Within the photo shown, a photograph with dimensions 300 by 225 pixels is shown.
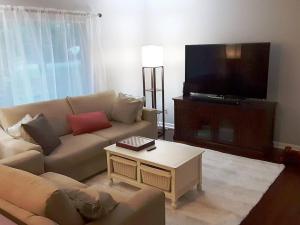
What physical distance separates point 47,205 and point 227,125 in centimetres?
316

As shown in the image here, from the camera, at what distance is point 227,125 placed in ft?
13.5

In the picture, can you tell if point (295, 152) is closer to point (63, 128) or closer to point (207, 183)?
point (207, 183)

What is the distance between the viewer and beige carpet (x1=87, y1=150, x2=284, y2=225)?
2590 mm

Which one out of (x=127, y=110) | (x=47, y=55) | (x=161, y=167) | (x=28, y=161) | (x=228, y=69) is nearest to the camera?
(x=28, y=161)

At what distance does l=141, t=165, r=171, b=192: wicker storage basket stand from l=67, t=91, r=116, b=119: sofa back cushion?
1.48m

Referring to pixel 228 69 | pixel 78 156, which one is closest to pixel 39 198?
pixel 78 156

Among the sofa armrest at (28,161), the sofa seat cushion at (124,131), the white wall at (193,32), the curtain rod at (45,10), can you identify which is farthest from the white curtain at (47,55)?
the sofa armrest at (28,161)

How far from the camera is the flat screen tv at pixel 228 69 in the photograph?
3.92 meters

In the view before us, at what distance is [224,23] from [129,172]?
272cm

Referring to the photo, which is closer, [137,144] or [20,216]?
[20,216]

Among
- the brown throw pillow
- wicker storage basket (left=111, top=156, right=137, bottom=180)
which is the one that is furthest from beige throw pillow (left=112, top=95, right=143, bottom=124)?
the brown throw pillow

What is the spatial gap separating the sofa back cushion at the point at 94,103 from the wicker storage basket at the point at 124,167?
1.10 meters

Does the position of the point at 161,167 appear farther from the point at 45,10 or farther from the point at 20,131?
the point at 45,10

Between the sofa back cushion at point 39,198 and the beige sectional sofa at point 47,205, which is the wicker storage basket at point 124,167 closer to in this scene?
the beige sectional sofa at point 47,205
